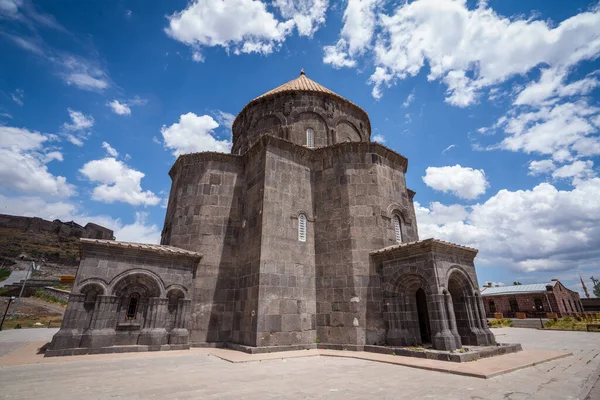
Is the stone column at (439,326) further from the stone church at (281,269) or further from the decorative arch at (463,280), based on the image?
the decorative arch at (463,280)

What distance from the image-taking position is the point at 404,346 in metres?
10.4

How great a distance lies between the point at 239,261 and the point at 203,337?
11.6ft

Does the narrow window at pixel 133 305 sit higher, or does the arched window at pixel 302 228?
the arched window at pixel 302 228

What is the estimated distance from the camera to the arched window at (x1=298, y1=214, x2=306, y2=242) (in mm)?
13127

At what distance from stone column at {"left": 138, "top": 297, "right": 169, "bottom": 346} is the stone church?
0.05m

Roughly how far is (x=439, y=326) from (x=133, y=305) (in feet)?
38.3

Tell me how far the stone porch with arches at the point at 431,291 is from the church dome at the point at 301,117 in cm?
831

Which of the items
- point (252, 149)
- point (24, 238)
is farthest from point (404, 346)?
point (24, 238)

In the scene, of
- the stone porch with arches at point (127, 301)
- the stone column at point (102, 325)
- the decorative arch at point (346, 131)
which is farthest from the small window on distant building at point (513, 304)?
the stone column at point (102, 325)

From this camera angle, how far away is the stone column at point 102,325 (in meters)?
10.1

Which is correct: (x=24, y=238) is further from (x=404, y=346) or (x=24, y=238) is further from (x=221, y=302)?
(x=404, y=346)

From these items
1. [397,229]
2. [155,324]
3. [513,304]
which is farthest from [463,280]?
[513,304]

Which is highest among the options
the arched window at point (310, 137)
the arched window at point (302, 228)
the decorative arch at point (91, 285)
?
the arched window at point (310, 137)

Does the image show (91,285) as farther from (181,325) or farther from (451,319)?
(451,319)
